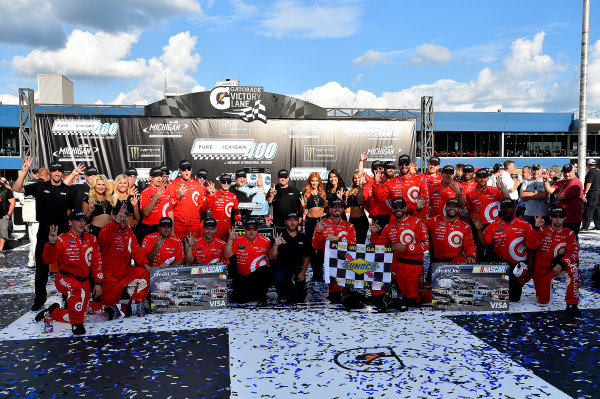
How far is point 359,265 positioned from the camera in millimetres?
5555

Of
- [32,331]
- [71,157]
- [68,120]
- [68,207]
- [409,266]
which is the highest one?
[68,120]

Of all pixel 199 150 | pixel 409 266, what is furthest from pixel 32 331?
pixel 199 150

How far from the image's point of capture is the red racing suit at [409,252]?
219 inches

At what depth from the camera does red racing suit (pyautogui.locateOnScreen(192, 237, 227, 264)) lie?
583cm

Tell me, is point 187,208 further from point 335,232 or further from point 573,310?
point 573,310

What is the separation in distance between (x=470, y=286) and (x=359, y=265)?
4.41 ft

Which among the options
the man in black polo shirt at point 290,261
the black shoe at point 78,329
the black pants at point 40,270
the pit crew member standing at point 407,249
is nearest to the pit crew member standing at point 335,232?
the man in black polo shirt at point 290,261

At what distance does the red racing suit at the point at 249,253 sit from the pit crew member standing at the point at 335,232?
2.41ft

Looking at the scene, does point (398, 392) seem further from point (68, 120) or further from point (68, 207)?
point (68, 120)

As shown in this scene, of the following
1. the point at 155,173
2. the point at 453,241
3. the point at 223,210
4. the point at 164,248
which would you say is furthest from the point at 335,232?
the point at 155,173

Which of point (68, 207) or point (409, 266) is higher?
point (68, 207)

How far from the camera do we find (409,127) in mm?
16578

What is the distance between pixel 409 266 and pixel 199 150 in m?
11.7

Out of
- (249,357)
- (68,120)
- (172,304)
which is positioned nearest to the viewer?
(249,357)
